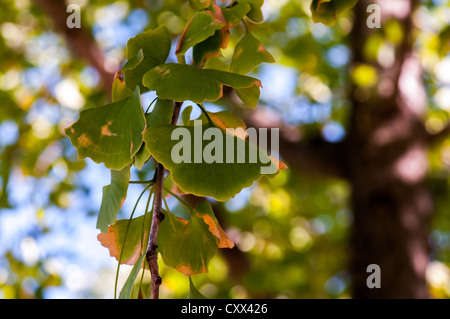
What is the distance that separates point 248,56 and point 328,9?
86 millimetres

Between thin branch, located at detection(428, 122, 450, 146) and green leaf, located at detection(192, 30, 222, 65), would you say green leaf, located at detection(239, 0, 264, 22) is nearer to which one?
green leaf, located at detection(192, 30, 222, 65)

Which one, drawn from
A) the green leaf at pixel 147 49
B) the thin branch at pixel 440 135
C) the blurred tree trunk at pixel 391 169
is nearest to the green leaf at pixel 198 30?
the green leaf at pixel 147 49

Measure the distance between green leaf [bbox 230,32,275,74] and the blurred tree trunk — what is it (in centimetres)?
118

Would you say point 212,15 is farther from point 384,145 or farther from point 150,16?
point 150,16

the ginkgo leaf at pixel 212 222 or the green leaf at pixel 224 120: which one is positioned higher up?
the green leaf at pixel 224 120

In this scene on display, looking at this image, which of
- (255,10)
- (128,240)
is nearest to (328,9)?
(255,10)

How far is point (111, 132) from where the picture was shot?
38 centimetres

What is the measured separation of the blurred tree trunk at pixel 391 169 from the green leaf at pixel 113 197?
120 cm

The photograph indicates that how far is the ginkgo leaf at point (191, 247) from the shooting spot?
0.40 meters

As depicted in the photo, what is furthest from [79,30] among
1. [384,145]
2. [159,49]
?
[159,49]

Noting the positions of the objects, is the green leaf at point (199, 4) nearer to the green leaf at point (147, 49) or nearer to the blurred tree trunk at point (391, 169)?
the green leaf at point (147, 49)

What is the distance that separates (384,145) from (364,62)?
1.06 ft

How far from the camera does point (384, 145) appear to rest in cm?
162

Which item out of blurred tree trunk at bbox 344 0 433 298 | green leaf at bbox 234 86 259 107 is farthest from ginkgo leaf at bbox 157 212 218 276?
blurred tree trunk at bbox 344 0 433 298
